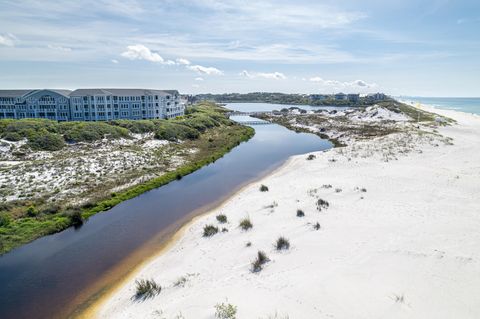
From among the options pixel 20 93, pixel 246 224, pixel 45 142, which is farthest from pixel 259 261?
pixel 20 93

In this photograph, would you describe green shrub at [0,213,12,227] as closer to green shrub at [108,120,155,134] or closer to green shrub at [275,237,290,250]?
green shrub at [275,237,290,250]

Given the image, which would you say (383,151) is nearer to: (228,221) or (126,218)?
(228,221)

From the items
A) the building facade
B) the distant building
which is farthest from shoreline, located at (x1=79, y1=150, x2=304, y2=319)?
the distant building

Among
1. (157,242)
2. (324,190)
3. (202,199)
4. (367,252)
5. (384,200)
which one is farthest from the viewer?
(202,199)

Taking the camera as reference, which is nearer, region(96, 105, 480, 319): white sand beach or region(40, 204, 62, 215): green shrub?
region(96, 105, 480, 319): white sand beach

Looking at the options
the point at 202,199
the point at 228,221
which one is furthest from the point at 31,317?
the point at 202,199
